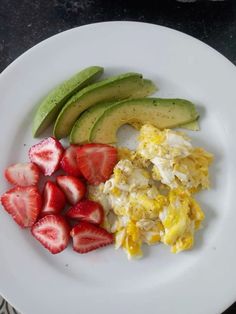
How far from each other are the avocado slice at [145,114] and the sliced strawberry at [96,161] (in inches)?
1.3

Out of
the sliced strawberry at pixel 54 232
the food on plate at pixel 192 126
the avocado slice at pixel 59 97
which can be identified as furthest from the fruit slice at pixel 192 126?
the sliced strawberry at pixel 54 232

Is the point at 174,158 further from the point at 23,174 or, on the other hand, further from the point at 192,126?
the point at 23,174

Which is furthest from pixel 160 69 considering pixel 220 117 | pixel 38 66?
pixel 38 66

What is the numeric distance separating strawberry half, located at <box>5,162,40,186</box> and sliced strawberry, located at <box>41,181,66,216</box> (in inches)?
1.5

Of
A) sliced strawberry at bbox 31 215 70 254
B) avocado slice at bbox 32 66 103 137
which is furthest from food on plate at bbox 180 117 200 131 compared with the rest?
sliced strawberry at bbox 31 215 70 254

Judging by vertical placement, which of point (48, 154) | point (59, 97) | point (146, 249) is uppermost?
point (59, 97)

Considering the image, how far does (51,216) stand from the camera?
62.5 inches

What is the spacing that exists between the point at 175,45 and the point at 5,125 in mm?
483

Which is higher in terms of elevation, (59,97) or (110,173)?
(59,97)

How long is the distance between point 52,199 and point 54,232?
80 mm

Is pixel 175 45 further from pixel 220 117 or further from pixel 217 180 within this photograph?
pixel 217 180

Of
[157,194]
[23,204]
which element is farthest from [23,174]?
[157,194]

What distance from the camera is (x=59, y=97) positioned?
5.42 ft

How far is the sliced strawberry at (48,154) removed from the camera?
5.34 ft
